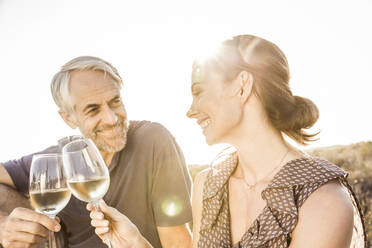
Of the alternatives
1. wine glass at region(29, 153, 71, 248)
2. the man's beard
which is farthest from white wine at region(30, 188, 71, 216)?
the man's beard

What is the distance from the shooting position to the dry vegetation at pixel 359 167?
6495mm

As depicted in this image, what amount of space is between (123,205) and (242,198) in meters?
1.26

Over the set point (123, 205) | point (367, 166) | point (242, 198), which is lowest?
point (367, 166)

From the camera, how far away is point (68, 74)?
3.49m

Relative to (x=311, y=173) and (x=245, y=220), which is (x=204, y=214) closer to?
(x=245, y=220)

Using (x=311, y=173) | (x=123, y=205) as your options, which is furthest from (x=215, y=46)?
(x=123, y=205)

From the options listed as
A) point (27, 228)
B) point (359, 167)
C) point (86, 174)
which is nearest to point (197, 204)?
point (86, 174)

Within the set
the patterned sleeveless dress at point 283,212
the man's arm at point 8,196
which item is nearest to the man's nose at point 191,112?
the patterned sleeveless dress at point 283,212

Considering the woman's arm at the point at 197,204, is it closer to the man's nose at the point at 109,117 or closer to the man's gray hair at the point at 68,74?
the man's nose at the point at 109,117

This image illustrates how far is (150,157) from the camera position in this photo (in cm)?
329

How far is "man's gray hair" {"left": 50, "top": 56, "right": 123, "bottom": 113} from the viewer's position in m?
3.47

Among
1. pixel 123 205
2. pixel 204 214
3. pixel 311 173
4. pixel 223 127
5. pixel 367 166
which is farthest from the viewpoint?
pixel 367 166

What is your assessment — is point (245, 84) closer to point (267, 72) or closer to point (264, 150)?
point (267, 72)

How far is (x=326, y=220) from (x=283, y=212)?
23 cm
